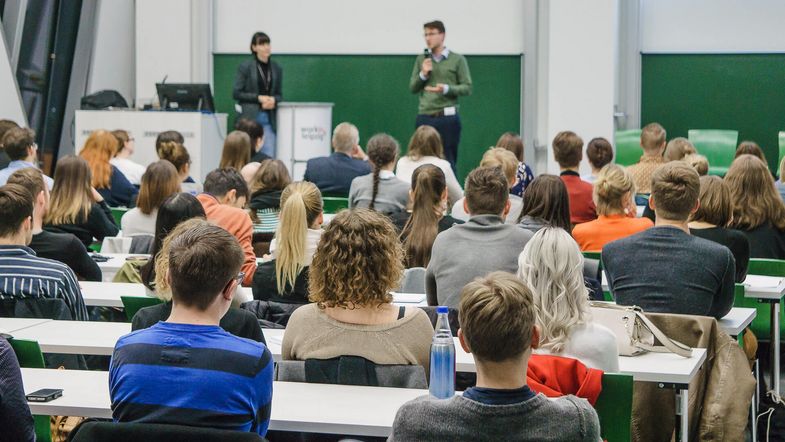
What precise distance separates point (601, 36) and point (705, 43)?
63.0 inches

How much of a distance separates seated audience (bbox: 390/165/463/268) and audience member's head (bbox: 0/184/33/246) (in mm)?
1852

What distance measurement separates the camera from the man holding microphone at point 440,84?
1082 cm

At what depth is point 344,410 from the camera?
3039 millimetres

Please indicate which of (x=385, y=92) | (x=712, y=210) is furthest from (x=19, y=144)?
(x=385, y=92)

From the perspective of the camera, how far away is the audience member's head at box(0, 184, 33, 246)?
421cm

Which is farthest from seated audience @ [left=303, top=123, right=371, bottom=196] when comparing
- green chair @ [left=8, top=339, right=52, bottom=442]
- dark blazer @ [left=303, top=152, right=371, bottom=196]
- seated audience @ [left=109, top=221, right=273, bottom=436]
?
seated audience @ [left=109, top=221, right=273, bottom=436]

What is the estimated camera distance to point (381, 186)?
7398 millimetres

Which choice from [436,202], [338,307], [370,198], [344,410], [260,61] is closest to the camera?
[344,410]

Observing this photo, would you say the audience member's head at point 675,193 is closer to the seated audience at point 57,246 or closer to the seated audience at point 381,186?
the seated audience at point 57,246

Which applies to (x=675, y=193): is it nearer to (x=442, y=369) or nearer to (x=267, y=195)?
(x=442, y=369)

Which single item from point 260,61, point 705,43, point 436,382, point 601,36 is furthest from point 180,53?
point 436,382

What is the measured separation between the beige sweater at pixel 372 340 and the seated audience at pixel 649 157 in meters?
5.77

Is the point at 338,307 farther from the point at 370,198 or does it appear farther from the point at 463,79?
the point at 463,79

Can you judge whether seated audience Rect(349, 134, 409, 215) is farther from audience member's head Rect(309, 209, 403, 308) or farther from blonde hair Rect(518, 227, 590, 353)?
blonde hair Rect(518, 227, 590, 353)
